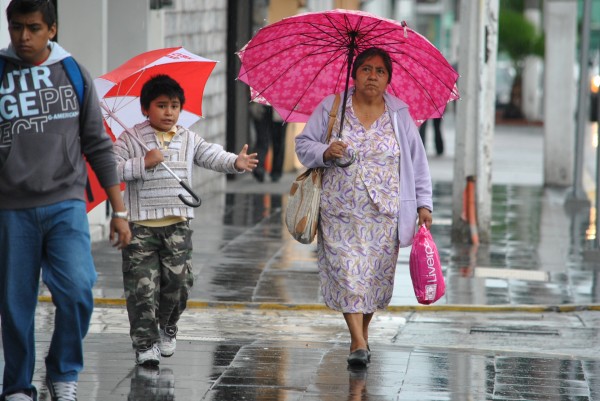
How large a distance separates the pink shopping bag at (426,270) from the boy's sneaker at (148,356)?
4.67 feet

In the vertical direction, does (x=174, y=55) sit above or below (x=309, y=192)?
above

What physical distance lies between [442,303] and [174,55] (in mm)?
3671

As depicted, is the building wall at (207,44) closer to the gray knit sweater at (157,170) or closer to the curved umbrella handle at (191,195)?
the gray knit sweater at (157,170)

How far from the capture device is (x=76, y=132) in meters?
5.52

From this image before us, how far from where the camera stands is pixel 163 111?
22.5ft

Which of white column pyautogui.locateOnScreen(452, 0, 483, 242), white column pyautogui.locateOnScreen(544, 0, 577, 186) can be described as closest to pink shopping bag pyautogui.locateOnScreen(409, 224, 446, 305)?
white column pyautogui.locateOnScreen(452, 0, 483, 242)

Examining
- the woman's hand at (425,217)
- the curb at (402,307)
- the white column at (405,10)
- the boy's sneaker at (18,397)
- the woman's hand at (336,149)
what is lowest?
the curb at (402,307)

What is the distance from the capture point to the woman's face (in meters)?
7.10

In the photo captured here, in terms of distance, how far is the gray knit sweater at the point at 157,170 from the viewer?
6.82 m

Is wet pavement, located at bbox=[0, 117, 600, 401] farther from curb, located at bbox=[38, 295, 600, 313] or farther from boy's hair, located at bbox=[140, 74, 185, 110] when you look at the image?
boy's hair, located at bbox=[140, 74, 185, 110]

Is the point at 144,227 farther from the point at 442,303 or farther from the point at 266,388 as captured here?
the point at 442,303

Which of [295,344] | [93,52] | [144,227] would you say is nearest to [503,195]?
[93,52]

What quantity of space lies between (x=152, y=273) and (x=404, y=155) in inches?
58.8

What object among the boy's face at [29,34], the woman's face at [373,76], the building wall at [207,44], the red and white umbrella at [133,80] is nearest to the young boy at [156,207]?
the red and white umbrella at [133,80]
